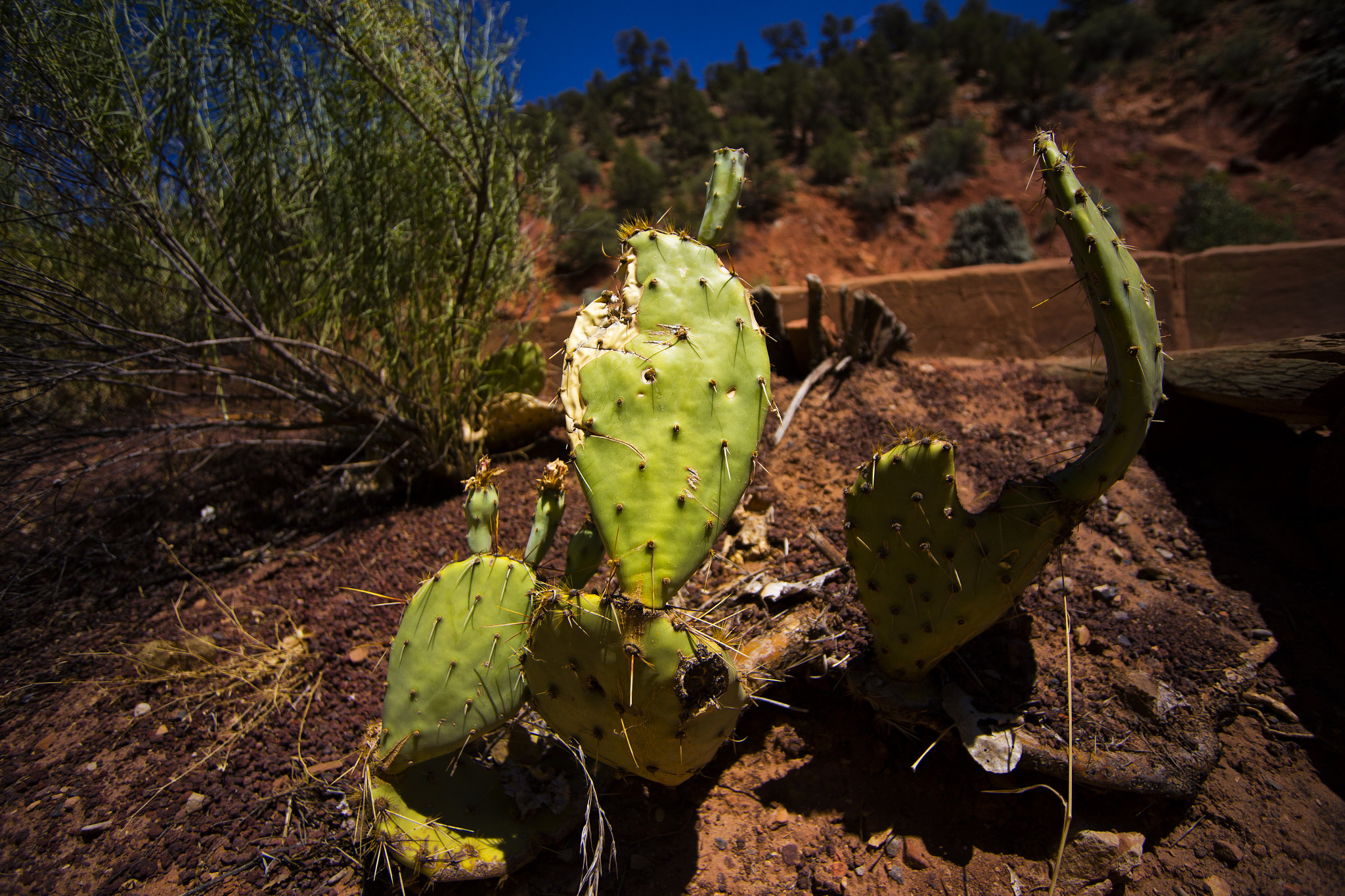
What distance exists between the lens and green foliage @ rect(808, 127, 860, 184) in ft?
48.2

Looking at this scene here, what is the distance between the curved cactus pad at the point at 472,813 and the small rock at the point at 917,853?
0.93 metres

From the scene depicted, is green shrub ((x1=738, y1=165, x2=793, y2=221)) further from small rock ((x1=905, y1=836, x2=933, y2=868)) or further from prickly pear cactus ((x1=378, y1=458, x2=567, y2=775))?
small rock ((x1=905, y1=836, x2=933, y2=868))

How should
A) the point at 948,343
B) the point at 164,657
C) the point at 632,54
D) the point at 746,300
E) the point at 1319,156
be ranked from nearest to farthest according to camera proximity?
the point at 746,300 → the point at 164,657 → the point at 948,343 → the point at 1319,156 → the point at 632,54

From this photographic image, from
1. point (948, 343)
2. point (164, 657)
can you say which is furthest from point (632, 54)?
point (164, 657)

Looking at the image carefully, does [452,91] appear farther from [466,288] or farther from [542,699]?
[542,699]

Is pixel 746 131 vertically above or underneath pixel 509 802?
above

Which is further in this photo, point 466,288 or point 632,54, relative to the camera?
point 632,54

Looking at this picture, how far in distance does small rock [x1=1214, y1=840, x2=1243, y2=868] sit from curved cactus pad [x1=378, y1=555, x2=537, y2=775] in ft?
6.08

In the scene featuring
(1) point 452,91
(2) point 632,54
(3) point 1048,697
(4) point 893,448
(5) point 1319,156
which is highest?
(2) point 632,54

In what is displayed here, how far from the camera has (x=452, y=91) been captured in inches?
127

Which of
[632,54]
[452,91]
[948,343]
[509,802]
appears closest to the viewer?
[509,802]

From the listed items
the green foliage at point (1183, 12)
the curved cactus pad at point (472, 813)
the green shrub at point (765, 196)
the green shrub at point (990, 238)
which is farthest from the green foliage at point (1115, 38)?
the curved cactus pad at point (472, 813)

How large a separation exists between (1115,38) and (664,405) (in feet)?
74.1

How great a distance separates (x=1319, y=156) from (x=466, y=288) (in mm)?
15958
